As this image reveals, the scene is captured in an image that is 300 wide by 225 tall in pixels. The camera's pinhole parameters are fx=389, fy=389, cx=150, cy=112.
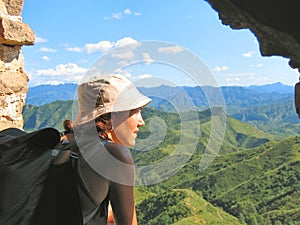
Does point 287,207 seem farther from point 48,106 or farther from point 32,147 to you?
point 48,106

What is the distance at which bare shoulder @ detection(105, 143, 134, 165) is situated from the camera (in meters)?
1.72

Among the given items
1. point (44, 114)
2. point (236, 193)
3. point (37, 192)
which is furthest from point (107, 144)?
point (44, 114)

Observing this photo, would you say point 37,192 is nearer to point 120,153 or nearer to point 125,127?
point 120,153

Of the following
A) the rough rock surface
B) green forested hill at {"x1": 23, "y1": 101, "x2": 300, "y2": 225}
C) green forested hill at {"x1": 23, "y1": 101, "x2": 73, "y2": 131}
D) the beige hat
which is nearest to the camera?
the rough rock surface

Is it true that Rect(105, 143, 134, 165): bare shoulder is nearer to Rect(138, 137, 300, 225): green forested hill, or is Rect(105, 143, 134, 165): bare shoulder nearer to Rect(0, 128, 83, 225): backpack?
Rect(0, 128, 83, 225): backpack

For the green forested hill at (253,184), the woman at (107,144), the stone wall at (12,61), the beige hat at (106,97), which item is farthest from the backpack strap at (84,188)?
the green forested hill at (253,184)

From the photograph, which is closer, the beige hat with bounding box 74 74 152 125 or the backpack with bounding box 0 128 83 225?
the backpack with bounding box 0 128 83 225

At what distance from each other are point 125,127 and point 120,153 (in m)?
0.26

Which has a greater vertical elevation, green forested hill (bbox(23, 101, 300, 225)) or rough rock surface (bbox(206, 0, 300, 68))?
rough rock surface (bbox(206, 0, 300, 68))

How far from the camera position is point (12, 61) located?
394 cm

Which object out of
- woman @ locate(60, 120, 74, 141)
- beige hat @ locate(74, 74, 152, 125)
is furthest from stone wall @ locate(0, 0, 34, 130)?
beige hat @ locate(74, 74, 152, 125)

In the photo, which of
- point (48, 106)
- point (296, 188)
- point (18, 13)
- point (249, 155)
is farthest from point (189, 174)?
point (48, 106)

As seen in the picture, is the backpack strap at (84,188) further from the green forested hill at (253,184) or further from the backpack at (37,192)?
the green forested hill at (253,184)

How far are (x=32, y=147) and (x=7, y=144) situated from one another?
15cm
